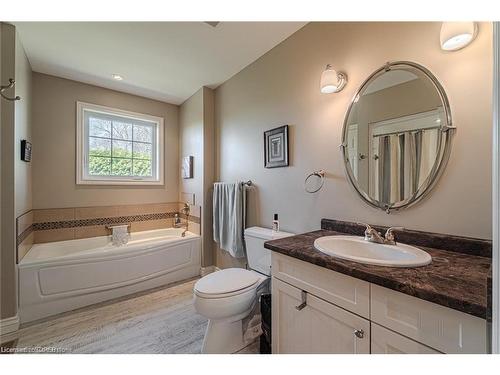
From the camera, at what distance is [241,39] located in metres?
1.82

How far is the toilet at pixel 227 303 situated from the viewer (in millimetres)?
1360

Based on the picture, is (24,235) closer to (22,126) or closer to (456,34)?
(22,126)

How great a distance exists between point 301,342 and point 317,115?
144cm

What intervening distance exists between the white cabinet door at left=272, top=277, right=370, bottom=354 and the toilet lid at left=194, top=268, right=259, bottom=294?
0.32 metres

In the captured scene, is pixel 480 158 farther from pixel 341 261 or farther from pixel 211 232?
pixel 211 232

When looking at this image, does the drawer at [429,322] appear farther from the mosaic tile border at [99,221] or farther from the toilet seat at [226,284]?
the mosaic tile border at [99,221]

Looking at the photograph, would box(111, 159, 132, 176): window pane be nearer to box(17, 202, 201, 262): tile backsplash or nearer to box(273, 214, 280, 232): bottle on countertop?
box(17, 202, 201, 262): tile backsplash

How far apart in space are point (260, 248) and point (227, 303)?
53 centimetres

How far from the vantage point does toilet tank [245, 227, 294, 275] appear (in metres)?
1.71

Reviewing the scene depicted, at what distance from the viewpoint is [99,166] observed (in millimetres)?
2740

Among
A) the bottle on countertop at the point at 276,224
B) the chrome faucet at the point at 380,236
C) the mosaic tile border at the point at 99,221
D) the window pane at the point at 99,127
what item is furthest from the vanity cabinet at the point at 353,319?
the window pane at the point at 99,127

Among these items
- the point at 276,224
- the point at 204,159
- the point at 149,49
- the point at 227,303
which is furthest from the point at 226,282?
the point at 149,49
